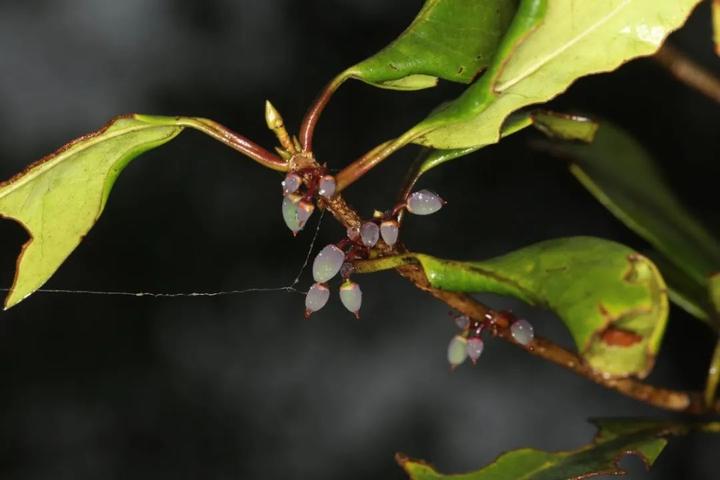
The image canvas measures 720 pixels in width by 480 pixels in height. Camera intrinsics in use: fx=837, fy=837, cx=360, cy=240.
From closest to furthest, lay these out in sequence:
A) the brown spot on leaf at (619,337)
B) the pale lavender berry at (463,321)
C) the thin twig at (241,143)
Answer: the brown spot on leaf at (619,337) → the thin twig at (241,143) → the pale lavender berry at (463,321)

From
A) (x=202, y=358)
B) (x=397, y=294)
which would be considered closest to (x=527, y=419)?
(x=397, y=294)

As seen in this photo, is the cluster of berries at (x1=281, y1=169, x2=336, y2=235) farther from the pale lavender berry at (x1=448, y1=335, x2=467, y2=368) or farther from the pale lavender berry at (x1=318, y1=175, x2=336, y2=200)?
the pale lavender berry at (x1=448, y1=335, x2=467, y2=368)

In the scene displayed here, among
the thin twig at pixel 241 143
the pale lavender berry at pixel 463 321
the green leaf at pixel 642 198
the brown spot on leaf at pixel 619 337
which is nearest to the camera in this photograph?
the brown spot on leaf at pixel 619 337

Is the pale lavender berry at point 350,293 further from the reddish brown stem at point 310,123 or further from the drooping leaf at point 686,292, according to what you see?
the drooping leaf at point 686,292

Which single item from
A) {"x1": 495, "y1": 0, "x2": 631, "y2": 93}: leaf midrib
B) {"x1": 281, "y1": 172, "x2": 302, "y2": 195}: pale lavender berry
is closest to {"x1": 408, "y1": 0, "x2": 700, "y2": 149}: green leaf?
{"x1": 495, "y1": 0, "x2": 631, "y2": 93}: leaf midrib

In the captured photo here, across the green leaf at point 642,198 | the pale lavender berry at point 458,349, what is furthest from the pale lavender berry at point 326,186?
the green leaf at point 642,198

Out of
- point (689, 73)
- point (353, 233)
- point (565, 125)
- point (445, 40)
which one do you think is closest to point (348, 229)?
point (353, 233)

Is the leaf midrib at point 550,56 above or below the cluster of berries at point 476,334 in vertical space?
above

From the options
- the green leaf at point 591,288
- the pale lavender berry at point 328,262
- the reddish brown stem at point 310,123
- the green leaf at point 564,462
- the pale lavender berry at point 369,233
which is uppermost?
the reddish brown stem at point 310,123
